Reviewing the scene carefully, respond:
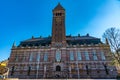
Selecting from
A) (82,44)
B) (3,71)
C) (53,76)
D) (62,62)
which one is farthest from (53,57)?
(3,71)

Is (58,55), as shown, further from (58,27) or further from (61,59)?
Result: (58,27)

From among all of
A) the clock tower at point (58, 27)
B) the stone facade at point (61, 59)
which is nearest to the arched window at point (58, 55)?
the stone facade at point (61, 59)

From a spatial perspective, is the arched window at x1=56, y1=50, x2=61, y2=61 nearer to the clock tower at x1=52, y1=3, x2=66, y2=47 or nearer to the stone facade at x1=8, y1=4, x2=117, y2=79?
the stone facade at x1=8, y1=4, x2=117, y2=79

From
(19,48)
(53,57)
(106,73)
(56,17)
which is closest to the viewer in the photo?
(106,73)

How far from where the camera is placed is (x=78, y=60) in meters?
39.2

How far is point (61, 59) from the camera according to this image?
39656 mm

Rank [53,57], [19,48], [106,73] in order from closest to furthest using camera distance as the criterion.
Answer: [106,73] → [53,57] → [19,48]

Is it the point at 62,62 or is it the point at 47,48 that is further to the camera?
the point at 47,48

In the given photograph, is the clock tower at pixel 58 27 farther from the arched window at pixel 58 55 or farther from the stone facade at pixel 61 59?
the arched window at pixel 58 55

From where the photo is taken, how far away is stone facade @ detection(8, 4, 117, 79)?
37.7m

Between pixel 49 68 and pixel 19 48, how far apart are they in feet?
39.4

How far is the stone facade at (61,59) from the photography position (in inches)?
1485

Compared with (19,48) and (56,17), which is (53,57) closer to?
(19,48)

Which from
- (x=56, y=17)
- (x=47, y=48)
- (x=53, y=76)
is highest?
(x=56, y=17)
